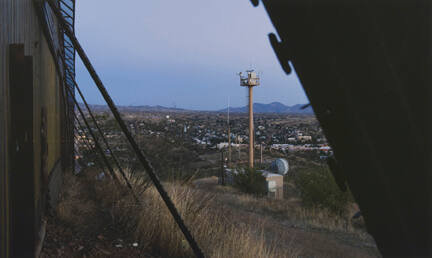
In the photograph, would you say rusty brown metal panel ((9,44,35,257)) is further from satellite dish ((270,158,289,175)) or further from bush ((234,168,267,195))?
satellite dish ((270,158,289,175))

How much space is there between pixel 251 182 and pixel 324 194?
6761 millimetres

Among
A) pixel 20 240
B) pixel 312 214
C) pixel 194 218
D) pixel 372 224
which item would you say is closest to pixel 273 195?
pixel 312 214

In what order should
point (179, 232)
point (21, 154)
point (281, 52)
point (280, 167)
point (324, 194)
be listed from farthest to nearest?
point (280, 167)
point (324, 194)
point (179, 232)
point (21, 154)
point (281, 52)

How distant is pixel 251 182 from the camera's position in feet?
64.4

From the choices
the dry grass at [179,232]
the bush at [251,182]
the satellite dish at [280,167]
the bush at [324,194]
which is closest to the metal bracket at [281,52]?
the dry grass at [179,232]

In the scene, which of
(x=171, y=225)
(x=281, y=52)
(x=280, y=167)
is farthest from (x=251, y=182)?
(x=281, y=52)

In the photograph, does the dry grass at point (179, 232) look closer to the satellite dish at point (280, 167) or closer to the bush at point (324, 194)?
the bush at point (324, 194)

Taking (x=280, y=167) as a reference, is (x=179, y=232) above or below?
above

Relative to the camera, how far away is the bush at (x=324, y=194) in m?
13.1

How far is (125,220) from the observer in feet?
18.4

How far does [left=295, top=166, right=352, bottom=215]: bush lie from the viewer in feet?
42.9

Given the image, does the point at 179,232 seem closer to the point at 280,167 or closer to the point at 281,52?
the point at 281,52

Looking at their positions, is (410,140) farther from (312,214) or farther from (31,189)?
(312,214)

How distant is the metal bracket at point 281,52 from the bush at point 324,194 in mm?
12546
